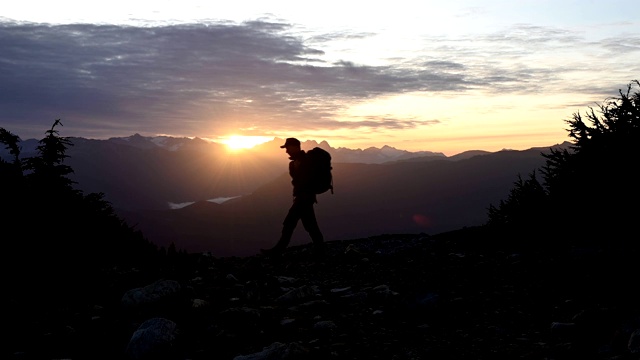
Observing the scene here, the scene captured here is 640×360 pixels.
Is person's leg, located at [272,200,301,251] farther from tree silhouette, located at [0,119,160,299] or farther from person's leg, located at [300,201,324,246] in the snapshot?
tree silhouette, located at [0,119,160,299]

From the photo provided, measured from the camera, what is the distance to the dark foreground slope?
5105 mm

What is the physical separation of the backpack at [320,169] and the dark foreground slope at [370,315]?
3.16 meters

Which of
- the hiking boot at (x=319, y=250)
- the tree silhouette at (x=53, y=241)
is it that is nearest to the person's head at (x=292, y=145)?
the hiking boot at (x=319, y=250)

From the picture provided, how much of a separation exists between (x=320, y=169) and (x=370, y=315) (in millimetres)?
6115

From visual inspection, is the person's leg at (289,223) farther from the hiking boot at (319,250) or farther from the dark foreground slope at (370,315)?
the dark foreground slope at (370,315)

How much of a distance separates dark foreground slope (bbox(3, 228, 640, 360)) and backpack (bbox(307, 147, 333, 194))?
3.16 metres

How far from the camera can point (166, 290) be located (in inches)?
268

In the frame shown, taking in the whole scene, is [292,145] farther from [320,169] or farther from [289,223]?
[289,223]

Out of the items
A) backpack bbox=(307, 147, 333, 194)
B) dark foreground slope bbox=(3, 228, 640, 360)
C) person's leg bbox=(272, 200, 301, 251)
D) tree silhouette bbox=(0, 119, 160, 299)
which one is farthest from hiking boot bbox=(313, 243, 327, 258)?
tree silhouette bbox=(0, 119, 160, 299)

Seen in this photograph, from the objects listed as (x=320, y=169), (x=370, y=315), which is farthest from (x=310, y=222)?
(x=370, y=315)

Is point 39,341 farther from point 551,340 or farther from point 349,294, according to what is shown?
point 551,340

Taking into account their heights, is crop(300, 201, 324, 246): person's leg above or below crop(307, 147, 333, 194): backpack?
below

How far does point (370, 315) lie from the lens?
662 cm

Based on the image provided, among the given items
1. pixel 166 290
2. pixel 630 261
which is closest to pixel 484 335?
pixel 630 261
